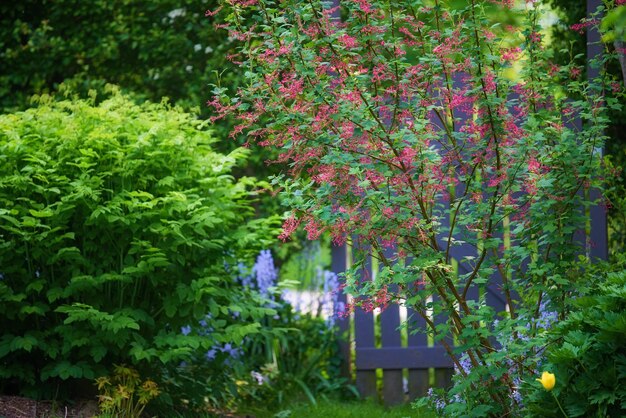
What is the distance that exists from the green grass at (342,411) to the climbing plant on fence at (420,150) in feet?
4.13

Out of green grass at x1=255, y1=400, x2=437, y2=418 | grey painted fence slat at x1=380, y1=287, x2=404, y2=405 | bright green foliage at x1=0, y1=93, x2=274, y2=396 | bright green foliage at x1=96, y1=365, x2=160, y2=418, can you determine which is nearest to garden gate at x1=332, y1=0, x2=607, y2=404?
grey painted fence slat at x1=380, y1=287, x2=404, y2=405

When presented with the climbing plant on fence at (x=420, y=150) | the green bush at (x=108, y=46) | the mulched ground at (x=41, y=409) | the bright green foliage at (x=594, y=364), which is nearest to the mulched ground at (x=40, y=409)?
the mulched ground at (x=41, y=409)

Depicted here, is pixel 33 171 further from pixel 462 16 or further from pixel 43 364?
pixel 462 16

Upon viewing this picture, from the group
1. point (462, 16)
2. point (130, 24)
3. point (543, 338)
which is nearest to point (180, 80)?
point (130, 24)

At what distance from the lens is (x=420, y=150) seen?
2.99 metres

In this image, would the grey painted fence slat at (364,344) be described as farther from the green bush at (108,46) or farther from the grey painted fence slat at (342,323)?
the green bush at (108,46)

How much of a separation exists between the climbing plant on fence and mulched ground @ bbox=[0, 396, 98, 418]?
1.79 m

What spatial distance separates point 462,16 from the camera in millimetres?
3232

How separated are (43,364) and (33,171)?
107 cm

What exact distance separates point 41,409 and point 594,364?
9.40ft

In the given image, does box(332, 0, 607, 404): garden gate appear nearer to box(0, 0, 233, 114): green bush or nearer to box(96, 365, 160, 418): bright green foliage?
box(96, 365, 160, 418): bright green foliage

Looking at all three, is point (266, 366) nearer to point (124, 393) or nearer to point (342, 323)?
point (342, 323)

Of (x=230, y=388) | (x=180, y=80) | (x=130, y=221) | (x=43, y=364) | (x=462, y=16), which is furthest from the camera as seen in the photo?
(x=180, y=80)

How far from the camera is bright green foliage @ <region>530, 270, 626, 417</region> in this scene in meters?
2.44
